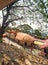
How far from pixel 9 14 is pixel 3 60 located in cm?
159

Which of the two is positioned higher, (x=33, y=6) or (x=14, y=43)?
(x=33, y=6)

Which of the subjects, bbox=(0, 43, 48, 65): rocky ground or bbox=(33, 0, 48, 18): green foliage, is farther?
bbox=(33, 0, 48, 18): green foliage

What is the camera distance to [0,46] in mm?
7695

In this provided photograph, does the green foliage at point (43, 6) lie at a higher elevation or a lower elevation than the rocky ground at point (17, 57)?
higher

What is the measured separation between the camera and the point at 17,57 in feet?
23.5

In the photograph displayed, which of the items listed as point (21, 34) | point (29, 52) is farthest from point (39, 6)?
point (29, 52)

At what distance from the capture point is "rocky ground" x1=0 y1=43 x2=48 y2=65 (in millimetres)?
6703

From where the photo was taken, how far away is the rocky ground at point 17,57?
264 inches

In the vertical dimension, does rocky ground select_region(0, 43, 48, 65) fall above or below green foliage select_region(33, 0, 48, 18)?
below

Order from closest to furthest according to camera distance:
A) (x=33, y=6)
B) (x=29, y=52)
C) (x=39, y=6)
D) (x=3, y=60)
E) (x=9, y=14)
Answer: (x=3, y=60) < (x=9, y=14) < (x=29, y=52) < (x=33, y=6) < (x=39, y=6)

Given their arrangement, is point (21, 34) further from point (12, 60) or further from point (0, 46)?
point (12, 60)

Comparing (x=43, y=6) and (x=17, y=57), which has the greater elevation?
(x=43, y=6)

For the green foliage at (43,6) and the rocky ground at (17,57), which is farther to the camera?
the green foliage at (43,6)

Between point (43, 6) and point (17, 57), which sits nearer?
point (17, 57)
